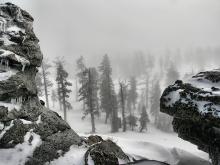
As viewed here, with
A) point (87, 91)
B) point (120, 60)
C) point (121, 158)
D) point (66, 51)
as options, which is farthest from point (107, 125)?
point (66, 51)

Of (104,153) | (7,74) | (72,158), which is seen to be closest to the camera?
(72,158)

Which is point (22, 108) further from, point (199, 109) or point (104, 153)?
point (199, 109)

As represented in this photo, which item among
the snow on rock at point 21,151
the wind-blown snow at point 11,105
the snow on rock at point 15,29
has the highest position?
the snow on rock at point 15,29

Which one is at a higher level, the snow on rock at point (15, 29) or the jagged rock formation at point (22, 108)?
the snow on rock at point (15, 29)

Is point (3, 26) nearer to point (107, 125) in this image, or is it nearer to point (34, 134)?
point (34, 134)

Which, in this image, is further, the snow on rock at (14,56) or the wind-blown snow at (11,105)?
the snow on rock at (14,56)

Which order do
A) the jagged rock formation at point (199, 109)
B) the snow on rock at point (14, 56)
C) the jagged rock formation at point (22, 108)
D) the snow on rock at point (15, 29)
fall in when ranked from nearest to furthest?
1. the jagged rock formation at point (22, 108)
2. the jagged rock formation at point (199, 109)
3. the snow on rock at point (14, 56)
4. the snow on rock at point (15, 29)

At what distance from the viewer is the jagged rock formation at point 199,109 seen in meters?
15.2

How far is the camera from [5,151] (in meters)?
13.7

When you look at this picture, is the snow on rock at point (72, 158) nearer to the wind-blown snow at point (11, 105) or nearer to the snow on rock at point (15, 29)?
the wind-blown snow at point (11, 105)

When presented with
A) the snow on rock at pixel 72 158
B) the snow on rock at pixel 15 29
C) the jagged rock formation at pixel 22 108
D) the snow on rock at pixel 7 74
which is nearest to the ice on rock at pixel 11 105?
the jagged rock formation at pixel 22 108

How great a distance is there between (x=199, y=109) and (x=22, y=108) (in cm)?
964

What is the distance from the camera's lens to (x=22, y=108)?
1550 centimetres

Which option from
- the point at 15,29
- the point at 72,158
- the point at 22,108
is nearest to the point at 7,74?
the point at 22,108
